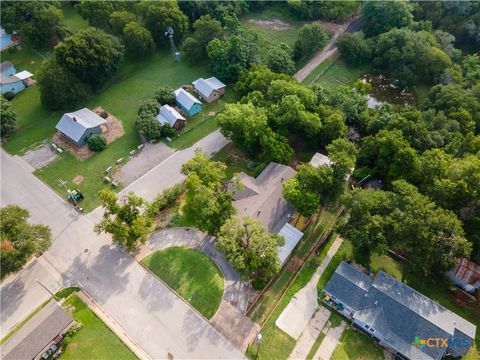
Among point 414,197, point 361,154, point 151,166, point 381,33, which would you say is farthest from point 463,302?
point 381,33

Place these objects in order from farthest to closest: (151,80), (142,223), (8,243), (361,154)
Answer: (151,80)
(361,154)
(142,223)
(8,243)

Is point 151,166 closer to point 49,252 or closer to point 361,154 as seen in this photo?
point 49,252

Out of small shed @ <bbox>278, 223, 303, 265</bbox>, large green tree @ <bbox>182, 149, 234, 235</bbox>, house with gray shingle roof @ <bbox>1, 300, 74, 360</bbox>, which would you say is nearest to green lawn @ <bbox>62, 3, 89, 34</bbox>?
large green tree @ <bbox>182, 149, 234, 235</bbox>

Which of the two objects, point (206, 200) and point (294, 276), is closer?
point (206, 200)

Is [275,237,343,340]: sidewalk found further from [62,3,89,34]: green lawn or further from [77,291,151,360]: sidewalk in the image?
[62,3,89,34]: green lawn

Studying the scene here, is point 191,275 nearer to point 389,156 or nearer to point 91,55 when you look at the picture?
point 389,156

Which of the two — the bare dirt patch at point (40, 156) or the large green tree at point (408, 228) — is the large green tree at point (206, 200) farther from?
the bare dirt patch at point (40, 156)

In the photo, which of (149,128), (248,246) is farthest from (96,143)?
(248,246)
